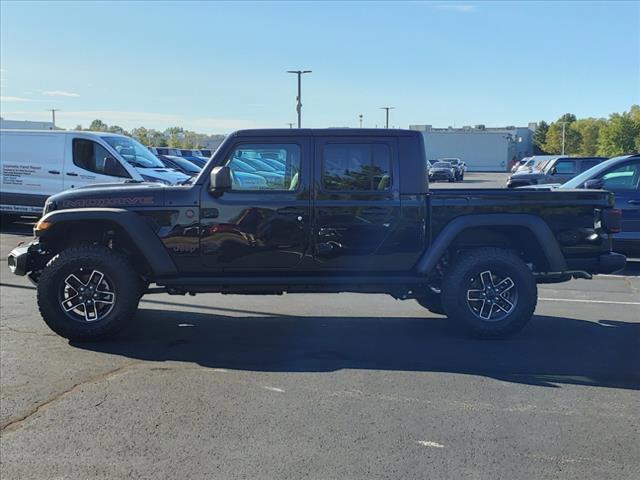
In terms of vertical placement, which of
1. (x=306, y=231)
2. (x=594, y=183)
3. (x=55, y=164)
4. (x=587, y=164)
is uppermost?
(x=587, y=164)

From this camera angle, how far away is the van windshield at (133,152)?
49.3 feet

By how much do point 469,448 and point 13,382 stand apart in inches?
139

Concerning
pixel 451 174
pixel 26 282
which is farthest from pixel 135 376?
pixel 451 174

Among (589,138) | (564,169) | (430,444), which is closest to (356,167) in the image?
(430,444)

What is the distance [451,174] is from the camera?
1937 inches

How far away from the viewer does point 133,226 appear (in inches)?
249

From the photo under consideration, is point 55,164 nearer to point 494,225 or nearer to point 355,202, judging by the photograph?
point 355,202

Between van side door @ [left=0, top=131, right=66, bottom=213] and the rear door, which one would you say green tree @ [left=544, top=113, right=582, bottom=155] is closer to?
van side door @ [left=0, top=131, right=66, bottom=213]

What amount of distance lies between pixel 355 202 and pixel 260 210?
0.93 meters

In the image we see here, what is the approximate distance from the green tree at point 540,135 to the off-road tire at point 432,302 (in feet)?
336

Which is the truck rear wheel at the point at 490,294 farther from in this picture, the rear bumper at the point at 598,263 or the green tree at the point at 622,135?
the green tree at the point at 622,135

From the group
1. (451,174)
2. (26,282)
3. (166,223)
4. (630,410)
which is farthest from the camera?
(451,174)

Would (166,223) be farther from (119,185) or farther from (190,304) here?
(190,304)

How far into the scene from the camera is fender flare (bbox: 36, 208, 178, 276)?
249 inches
